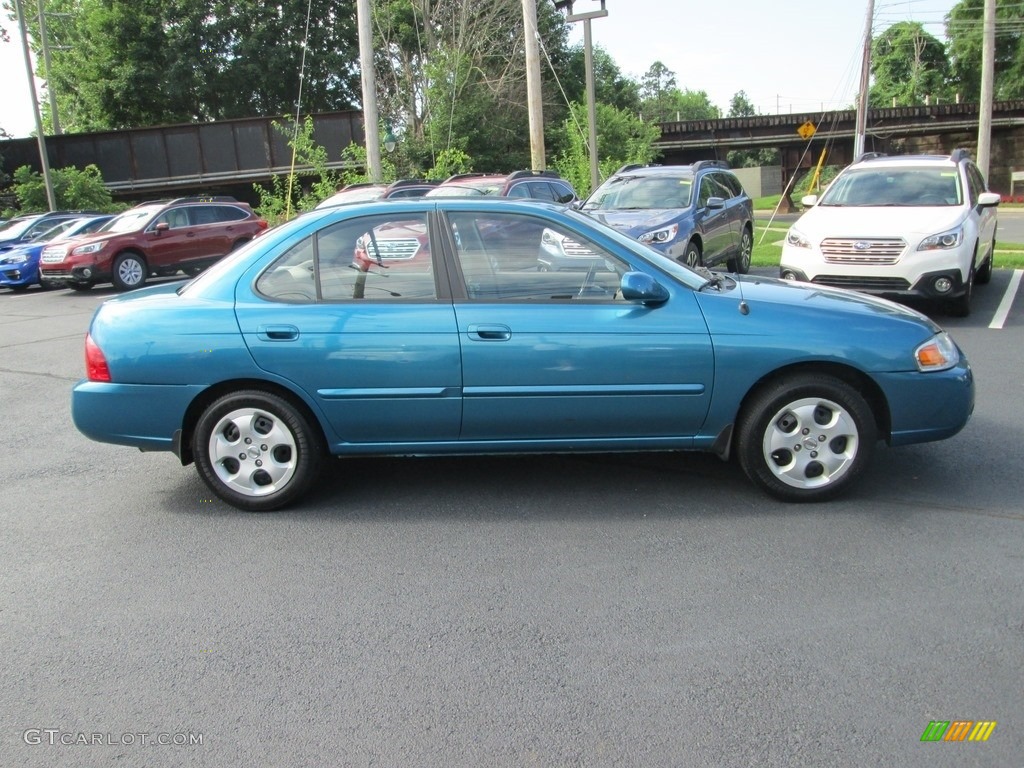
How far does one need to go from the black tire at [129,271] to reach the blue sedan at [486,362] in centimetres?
1433

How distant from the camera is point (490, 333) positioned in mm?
4773

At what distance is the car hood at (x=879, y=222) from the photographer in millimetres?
9836

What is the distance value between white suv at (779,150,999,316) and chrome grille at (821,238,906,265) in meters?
0.01

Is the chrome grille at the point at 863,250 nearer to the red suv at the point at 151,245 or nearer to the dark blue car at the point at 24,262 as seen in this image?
the red suv at the point at 151,245

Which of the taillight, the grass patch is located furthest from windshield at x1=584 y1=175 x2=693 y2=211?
the taillight

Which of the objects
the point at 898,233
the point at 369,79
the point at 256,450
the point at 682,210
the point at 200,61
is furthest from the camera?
the point at 200,61

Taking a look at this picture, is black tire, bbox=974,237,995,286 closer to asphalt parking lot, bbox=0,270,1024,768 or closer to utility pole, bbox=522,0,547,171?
asphalt parking lot, bbox=0,270,1024,768

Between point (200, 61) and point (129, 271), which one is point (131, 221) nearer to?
point (129, 271)

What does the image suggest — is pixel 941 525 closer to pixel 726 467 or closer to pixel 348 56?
pixel 726 467

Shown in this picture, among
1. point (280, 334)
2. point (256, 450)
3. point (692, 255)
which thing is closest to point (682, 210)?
point (692, 255)

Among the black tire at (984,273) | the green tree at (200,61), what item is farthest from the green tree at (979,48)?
the black tire at (984,273)

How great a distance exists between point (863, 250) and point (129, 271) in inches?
557

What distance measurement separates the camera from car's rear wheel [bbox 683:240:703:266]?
11734 millimetres

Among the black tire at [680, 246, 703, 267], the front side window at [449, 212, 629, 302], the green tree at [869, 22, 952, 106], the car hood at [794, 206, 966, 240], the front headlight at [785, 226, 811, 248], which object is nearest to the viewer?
the front side window at [449, 212, 629, 302]
